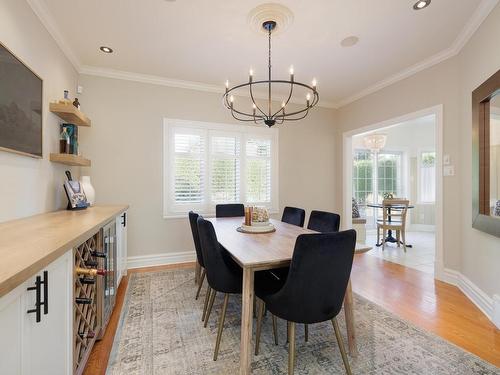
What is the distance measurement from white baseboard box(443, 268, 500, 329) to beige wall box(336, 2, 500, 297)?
0.19 feet

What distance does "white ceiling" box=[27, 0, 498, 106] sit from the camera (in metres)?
2.32

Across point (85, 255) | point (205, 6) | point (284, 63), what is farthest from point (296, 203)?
point (85, 255)

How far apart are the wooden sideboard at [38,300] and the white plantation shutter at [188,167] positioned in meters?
2.45

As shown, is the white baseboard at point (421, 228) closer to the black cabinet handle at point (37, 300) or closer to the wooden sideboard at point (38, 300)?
the wooden sideboard at point (38, 300)

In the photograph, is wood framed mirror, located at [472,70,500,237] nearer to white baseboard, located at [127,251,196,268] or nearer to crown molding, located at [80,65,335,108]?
crown molding, located at [80,65,335,108]

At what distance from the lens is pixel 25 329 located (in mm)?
916

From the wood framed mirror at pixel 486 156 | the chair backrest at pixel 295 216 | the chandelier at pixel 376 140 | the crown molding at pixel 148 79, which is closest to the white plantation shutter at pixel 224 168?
the crown molding at pixel 148 79

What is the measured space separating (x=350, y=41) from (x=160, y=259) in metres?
3.78

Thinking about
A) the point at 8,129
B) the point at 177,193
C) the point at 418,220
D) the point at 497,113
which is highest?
the point at 497,113

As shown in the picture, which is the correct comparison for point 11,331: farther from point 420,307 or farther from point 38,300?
point 420,307

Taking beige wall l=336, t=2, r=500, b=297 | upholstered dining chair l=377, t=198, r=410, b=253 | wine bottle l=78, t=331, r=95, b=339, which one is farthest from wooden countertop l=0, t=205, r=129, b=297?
upholstered dining chair l=377, t=198, r=410, b=253

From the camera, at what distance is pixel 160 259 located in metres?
3.84

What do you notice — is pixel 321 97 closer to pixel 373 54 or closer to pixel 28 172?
pixel 373 54

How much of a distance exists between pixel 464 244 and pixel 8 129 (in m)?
4.39
